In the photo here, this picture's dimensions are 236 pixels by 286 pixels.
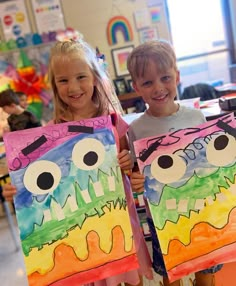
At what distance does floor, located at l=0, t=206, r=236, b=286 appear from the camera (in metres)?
1.48

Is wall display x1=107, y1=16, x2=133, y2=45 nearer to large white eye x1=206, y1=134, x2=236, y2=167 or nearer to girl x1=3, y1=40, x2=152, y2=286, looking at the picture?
girl x1=3, y1=40, x2=152, y2=286

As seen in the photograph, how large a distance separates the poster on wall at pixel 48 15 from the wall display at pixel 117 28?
531 millimetres

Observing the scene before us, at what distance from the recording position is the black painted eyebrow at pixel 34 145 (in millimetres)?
936

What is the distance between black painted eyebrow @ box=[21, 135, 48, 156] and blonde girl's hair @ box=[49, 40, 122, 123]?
186 mm

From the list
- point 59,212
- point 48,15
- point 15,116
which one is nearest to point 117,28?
point 48,15

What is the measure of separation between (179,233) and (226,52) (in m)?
3.93

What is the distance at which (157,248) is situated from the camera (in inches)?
44.6

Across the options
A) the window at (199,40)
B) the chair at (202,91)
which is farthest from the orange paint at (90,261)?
the window at (199,40)

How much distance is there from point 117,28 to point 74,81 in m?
3.22

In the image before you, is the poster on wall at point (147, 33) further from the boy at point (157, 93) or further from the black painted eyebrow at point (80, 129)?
the black painted eyebrow at point (80, 129)

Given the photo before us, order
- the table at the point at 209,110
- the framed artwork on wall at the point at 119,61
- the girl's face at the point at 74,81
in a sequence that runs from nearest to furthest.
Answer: the girl's face at the point at 74,81 < the table at the point at 209,110 < the framed artwork on wall at the point at 119,61

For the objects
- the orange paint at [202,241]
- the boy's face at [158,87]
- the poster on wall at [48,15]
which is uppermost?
the poster on wall at [48,15]

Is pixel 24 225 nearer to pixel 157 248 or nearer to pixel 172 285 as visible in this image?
pixel 157 248

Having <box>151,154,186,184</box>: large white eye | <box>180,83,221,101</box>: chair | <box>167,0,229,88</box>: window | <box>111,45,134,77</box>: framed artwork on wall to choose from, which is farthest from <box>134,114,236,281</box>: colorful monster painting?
<box>167,0,229,88</box>: window
